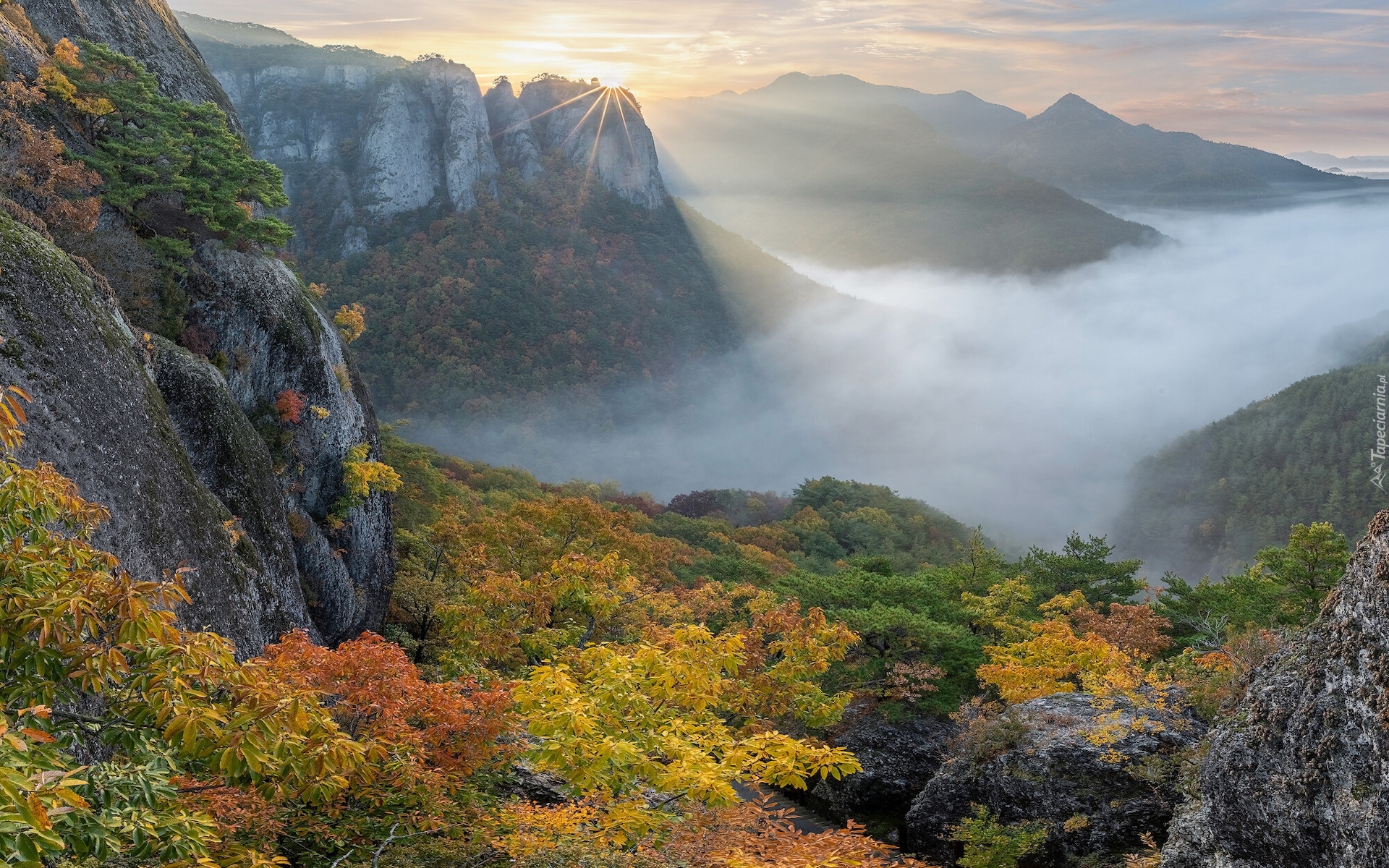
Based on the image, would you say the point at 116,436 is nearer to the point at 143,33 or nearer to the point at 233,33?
the point at 143,33

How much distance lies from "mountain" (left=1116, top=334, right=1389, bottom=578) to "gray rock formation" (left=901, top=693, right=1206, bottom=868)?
105 meters

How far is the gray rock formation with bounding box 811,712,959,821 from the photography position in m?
25.7

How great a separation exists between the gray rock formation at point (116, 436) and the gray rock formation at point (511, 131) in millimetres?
122027

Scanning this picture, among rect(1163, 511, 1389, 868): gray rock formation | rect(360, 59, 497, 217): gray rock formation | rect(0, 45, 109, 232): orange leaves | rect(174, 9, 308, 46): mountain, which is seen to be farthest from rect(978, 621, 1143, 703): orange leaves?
rect(174, 9, 308, 46): mountain

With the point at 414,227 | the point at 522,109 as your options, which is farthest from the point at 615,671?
the point at 522,109

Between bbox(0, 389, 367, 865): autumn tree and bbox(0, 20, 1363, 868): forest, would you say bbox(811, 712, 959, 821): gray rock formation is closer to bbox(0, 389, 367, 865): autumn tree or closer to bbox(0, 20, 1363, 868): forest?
bbox(0, 20, 1363, 868): forest

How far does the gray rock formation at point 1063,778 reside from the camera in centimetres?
1720

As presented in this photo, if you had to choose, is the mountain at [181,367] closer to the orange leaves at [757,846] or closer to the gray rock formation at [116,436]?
the gray rock formation at [116,436]

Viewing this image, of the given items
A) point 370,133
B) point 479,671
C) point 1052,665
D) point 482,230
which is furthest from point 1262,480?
point 479,671

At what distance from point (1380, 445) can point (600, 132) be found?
4635 inches

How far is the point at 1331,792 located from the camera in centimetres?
789

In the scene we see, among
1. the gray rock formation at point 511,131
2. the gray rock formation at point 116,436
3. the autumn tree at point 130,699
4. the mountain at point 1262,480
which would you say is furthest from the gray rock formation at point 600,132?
the autumn tree at point 130,699

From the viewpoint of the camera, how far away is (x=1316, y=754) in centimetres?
816

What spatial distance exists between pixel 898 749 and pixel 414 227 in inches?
4169
